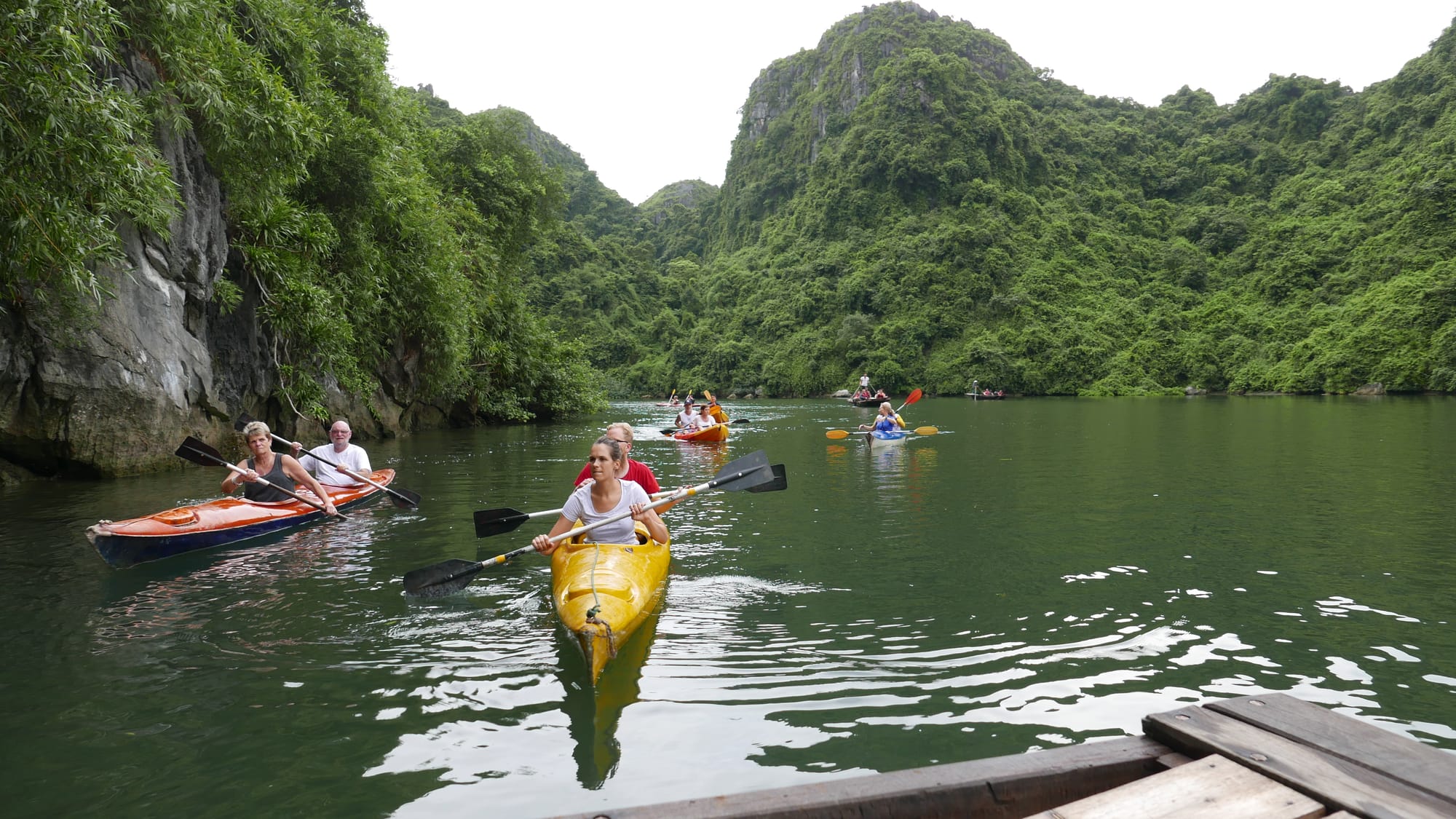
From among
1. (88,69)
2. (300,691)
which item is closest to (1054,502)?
(300,691)

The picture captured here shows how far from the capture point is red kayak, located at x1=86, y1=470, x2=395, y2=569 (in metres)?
6.22

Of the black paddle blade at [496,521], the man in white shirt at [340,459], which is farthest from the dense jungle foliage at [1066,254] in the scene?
the man in white shirt at [340,459]

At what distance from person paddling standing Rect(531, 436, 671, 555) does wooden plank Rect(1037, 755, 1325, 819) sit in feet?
13.6

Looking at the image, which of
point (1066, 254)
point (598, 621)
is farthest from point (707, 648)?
point (1066, 254)

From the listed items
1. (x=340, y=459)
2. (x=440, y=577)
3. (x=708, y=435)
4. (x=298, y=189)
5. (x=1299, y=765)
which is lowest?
(x=440, y=577)

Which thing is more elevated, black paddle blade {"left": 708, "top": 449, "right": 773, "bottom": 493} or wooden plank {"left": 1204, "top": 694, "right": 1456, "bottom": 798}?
black paddle blade {"left": 708, "top": 449, "right": 773, "bottom": 493}

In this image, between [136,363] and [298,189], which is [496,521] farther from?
[298,189]

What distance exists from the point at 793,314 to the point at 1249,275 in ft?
102

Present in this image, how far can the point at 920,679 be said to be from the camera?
4176mm

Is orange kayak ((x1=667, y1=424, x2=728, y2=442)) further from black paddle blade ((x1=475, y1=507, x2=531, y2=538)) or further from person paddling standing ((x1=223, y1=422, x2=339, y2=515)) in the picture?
black paddle blade ((x1=475, y1=507, x2=531, y2=538))

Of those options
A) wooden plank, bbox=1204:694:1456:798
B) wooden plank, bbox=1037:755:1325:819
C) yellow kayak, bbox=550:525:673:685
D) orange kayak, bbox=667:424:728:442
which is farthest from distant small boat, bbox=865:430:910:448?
wooden plank, bbox=1037:755:1325:819

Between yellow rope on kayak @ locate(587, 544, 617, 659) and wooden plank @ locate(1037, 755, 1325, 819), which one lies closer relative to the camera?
wooden plank @ locate(1037, 755, 1325, 819)

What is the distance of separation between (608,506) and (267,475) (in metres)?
4.60

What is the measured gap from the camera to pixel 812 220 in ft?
253
